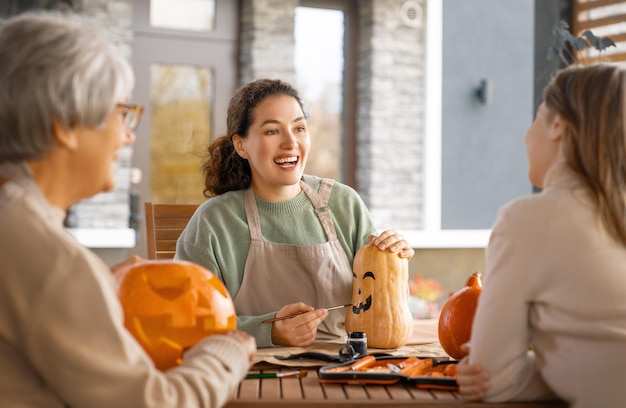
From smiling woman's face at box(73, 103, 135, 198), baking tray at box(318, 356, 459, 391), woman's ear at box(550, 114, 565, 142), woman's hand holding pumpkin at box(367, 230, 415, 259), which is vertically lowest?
baking tray at box(318, 356, 459, 391)

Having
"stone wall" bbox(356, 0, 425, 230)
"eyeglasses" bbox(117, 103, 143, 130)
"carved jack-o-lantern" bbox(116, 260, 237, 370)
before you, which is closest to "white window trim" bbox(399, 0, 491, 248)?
"stone wall" bbox(356, 0, 425, 230)

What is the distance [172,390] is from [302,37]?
674 centimetres

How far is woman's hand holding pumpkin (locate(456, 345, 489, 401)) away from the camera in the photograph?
1.67m

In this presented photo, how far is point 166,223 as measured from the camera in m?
3.07

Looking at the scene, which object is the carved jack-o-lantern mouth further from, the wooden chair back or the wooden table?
the wooden chair back

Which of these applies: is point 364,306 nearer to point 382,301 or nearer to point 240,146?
point 382,301

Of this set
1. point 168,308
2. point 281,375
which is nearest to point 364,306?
point 281,375

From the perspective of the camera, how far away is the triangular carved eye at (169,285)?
1.64m

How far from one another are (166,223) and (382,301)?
3.80 feet

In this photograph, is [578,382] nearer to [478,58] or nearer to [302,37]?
[302,37]

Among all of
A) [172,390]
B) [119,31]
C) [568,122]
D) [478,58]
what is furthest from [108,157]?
[478,58]

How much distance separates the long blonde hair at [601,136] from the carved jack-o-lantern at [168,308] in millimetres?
826

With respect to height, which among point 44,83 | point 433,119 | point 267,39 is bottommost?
point 44,83

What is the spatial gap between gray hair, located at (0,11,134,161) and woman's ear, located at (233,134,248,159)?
1339 mm
